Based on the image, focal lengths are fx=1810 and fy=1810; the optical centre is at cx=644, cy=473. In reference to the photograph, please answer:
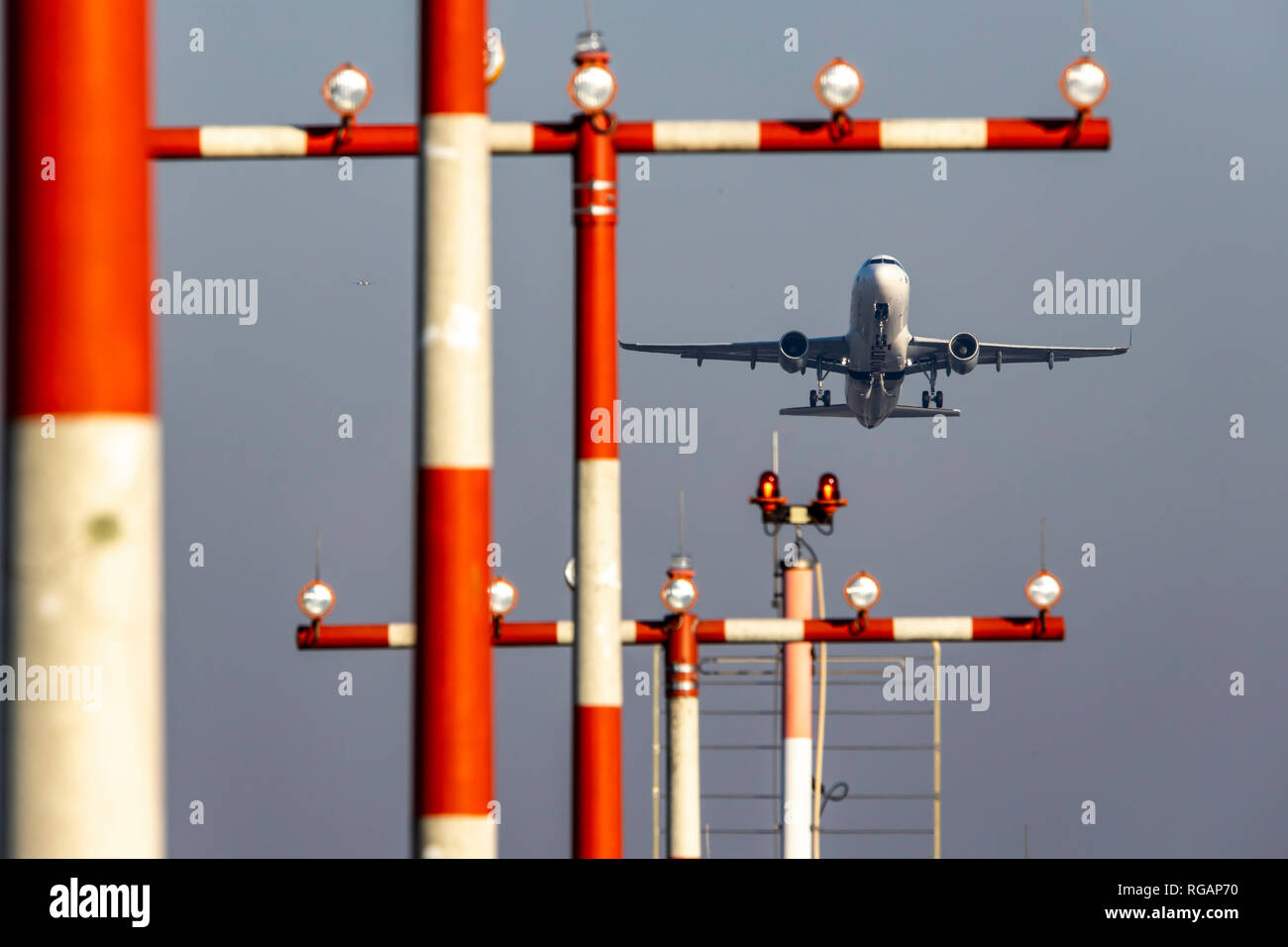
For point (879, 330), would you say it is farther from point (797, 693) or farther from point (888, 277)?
point (797, 693)

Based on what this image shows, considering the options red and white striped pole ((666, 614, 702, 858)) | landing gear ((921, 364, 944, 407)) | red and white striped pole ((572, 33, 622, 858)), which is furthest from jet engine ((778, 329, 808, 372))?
red and white striped pole ((572, 33, 622, 858))

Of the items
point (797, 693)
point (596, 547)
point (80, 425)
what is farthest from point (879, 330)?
point (80, 425)

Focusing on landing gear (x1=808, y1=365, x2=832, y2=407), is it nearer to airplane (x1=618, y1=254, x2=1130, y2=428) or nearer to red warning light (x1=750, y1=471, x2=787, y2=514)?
airplane (x1=618, y1=254, x2=1130, y2=428)

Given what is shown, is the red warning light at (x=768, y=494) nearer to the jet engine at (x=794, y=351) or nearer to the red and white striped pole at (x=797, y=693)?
the red and white striped pole at (x=797, y=693)

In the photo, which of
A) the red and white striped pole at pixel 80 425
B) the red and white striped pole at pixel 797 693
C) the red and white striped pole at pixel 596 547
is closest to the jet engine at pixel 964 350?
the red and white striped pole at pixel 797 693
